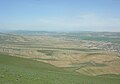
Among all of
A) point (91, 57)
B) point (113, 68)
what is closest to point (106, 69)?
point (113, 68)

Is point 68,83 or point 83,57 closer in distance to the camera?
point 68,83

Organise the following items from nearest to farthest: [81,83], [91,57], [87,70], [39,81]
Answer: [39,81] < [81,83] < [87,70] < [91,57]

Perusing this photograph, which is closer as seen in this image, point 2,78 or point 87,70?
point 2,78

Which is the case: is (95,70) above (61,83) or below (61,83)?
below

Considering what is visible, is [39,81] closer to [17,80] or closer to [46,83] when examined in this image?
[46,83]

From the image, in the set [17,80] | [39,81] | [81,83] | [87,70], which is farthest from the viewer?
[87,70]

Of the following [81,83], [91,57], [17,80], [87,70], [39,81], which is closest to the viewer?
[17,80]

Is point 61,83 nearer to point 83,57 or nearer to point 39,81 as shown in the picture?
point 39,81

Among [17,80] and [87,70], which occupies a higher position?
[17,80]

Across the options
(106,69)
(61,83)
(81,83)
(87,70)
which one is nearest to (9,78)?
(61,83)
